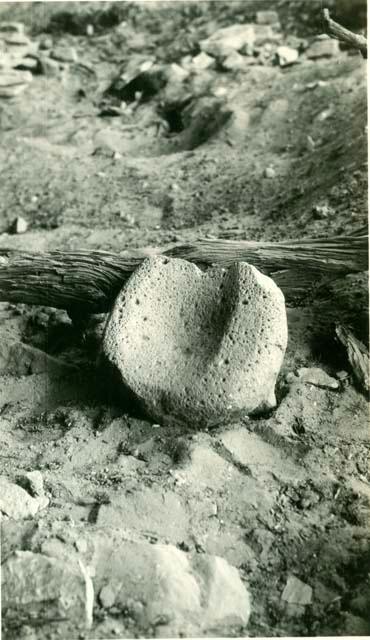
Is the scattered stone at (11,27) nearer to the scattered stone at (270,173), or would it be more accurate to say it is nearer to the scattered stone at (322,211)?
the scattered stone at (270,173)

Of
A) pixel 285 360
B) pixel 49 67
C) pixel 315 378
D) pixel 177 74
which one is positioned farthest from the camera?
pixel 49 67

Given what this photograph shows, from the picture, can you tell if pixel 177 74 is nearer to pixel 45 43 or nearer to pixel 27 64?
pixel 27 64

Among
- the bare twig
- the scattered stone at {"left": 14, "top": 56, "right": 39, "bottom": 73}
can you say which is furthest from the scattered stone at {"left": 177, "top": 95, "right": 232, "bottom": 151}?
the scattered stone at {"left": 14, "top": 56, "right": 39, "bottom": 73}

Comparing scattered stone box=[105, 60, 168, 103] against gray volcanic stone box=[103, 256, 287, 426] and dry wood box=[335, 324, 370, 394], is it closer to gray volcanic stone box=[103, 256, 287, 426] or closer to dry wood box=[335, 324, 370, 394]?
A: gray volcanic stone box=[103, 256, 287, 426]

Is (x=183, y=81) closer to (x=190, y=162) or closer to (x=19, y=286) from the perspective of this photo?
(x=190, y=162)

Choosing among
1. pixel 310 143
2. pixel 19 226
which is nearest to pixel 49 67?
pixel 19 226

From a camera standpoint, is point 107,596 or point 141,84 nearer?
point 107,596
